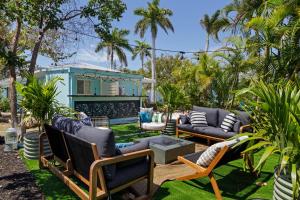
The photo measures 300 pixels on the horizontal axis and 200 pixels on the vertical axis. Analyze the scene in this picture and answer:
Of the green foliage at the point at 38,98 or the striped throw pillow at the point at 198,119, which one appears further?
the striped throw pillow at the point at 198,119

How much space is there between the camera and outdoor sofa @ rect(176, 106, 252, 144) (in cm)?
754

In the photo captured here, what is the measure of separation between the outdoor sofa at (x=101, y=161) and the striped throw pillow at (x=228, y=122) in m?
4.19

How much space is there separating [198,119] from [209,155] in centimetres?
446

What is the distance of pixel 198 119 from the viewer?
8.74 m

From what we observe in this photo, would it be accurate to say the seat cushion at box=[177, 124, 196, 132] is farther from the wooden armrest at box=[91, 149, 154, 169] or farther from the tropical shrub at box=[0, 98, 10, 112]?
the tropical shrub at box=[0, 98, 10, 112]

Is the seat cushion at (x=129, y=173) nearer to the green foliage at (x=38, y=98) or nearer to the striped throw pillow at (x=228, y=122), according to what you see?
the green foliage at (x=38, y=98)

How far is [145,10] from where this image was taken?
2695 cm

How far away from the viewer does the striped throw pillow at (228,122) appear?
7.80 m

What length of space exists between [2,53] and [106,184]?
136 inches

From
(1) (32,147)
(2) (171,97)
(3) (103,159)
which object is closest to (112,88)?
(2) (171,97)

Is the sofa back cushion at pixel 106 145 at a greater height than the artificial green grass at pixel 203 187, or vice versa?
the sofa back cushion at pixel 106 145

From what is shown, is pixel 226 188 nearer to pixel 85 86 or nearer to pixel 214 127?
pixel 214 127

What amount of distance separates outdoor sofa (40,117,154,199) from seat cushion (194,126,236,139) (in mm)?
3883

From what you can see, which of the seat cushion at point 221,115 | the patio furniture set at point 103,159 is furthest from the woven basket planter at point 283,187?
the seat cushion at point 221,115
